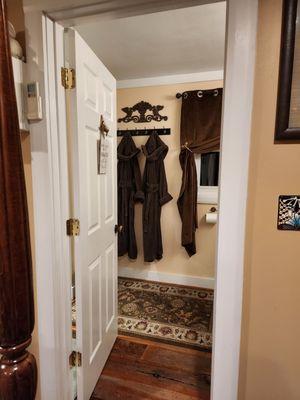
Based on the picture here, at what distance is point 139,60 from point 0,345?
243cm

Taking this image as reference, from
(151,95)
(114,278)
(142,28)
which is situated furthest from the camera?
(151,95)

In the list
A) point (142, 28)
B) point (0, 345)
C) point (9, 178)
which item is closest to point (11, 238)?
point (9, 178)

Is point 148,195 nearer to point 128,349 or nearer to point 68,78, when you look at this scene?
point 128,349

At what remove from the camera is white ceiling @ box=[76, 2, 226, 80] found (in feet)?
5.25

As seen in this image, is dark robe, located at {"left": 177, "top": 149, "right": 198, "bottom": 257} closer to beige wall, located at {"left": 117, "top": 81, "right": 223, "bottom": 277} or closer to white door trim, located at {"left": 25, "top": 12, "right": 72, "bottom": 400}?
beige wall, located at {"left": 117, "top": 81, "right": 223, "bottom": 277}

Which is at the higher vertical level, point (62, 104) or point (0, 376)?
point (62, 104)

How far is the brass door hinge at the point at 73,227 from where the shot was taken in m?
1.22

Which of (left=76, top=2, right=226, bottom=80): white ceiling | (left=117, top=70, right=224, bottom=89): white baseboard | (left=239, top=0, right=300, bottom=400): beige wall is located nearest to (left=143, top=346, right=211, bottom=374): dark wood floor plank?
(left=239, top=0, right=300, bottom=400): beige wall

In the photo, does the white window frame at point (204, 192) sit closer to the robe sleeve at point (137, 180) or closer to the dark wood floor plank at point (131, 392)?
the robe sleeve at point (137, 180)

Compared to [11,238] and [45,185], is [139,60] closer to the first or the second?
[45,185]

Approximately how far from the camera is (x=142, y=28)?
172 centimetres

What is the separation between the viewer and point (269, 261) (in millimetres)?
938

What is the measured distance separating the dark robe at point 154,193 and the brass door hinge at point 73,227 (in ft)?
5.07

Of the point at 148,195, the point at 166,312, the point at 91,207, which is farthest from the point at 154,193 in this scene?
the point at 91,207
